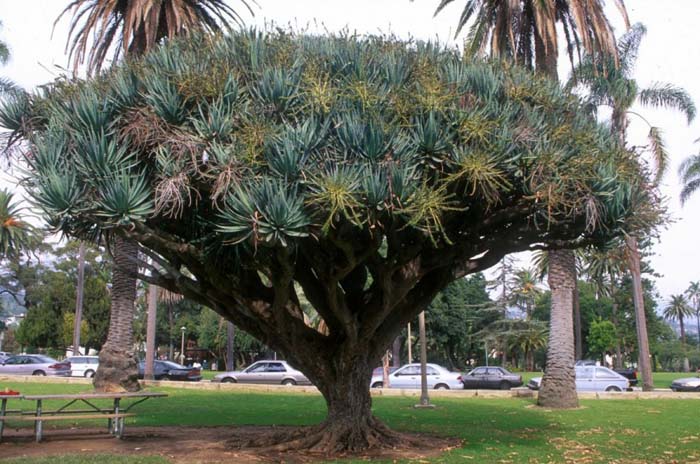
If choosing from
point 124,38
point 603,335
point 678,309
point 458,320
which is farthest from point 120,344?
point 678,309

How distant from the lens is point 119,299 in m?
21.1

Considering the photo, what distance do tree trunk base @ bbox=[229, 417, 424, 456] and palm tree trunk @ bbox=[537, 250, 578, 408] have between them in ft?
28.3

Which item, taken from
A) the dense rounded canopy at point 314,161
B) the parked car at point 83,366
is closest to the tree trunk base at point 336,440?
the dense rounded canopy at point 314,161

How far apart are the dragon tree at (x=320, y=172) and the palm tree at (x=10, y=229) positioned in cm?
1803

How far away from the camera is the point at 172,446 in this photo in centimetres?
1171

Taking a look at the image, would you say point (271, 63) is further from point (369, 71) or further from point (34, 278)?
point (34, 278)

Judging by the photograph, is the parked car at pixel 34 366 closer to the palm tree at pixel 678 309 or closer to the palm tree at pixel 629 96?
the palm tree at pixel 629 96

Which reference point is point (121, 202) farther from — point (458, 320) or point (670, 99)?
point (458, 320)

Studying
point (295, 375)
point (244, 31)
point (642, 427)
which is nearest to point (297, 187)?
point (244, 31)

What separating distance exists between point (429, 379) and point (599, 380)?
288 inches

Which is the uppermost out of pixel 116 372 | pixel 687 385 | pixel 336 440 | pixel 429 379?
pixel 116 372

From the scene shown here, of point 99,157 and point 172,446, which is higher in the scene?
point 99,157

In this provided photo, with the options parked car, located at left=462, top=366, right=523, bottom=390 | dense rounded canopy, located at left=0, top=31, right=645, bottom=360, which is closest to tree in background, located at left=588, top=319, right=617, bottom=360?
parked car, located at left=462, top=366, right=523, bottom=390

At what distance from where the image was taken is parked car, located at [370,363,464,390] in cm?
3009
